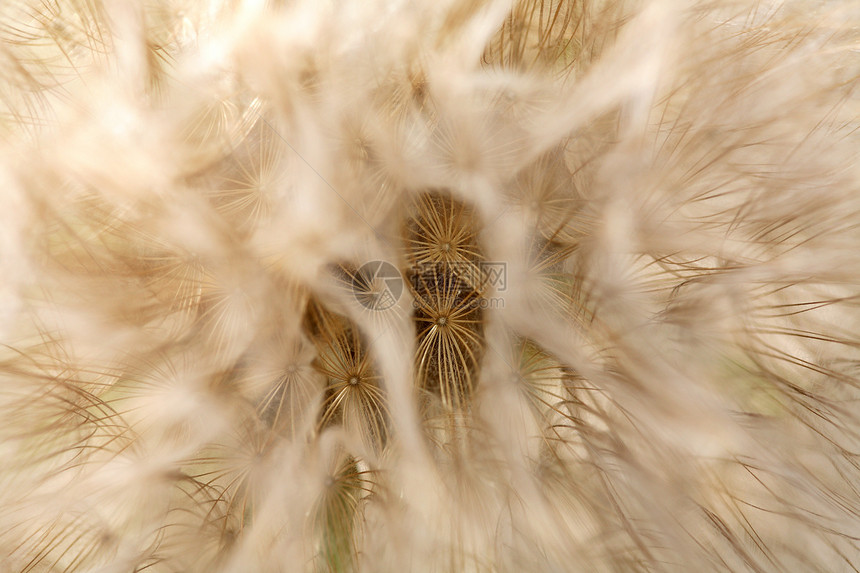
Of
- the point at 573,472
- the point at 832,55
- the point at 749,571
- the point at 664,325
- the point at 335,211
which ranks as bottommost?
the point at 749,571

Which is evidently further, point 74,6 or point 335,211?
point 74,6

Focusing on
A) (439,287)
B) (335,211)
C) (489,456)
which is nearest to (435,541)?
(489,456)

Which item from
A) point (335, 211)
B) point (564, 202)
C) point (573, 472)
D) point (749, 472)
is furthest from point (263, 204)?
point (749, 472)

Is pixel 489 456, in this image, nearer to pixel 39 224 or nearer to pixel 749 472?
pixel 749 472

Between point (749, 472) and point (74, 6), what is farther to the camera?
point (74, 6)

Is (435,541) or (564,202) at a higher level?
(564,202)

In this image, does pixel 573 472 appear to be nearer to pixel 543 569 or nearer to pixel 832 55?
pixel 543 569
